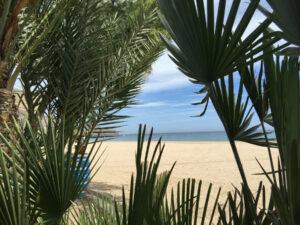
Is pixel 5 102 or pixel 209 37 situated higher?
pixel 209 37

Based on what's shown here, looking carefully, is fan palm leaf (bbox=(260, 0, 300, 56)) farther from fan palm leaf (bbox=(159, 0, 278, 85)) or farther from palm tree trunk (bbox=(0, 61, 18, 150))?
palm tree trunk (bbox=(0, 61, 18, 150))

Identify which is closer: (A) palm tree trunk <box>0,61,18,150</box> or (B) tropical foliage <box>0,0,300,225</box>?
(B) tropical foliage <box>0,0,300,225</box>

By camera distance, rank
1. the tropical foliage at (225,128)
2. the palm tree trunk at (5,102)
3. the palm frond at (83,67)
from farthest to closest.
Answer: the palm frond at (83,67)
the palm tree trunk at (5,102)
the tropical foliage at (225,128)

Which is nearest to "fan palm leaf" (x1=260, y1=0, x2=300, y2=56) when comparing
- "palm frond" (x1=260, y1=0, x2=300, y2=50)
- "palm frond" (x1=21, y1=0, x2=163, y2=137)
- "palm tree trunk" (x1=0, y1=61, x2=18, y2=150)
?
Result: "palm frond" (x1=260, y1=0, x2=300, y2=50)

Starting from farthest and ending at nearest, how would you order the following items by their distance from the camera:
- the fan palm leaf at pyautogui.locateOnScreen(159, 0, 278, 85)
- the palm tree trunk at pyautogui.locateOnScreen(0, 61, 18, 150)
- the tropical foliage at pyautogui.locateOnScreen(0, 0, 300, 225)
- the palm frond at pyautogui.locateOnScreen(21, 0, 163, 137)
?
the palm frond at pyautogui.locateOnScreen(21, 0, 163, 137)
the palm tree trunk at pyautogui.locateOnScreen(0, 61, 18, 150)
the fan palm leaf at pyautogui.locateOnScreen(159, 0, 278, 85)
the tropical foliage at pyautogui.locateOnScreen(0, 0, 300, 225)

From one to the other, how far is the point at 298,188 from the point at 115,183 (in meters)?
6.61

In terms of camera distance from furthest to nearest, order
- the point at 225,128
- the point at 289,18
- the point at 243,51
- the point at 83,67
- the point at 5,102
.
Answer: the point at 83,67
the point at 5,102
the point at 225,128
the point at 243,51
the point at 289,18

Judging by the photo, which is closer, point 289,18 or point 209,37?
point 289,18

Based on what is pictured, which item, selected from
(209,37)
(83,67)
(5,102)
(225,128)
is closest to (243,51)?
(209,37)

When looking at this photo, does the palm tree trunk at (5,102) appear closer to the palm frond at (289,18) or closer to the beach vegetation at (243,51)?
the beach vegetation at (243,51)

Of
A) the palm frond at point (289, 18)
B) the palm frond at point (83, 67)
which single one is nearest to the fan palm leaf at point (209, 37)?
the palm frond at point (289, 18)

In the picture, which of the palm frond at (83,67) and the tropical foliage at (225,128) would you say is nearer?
the tropical foliage at (225,128)

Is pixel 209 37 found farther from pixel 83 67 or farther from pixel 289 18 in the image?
pixel 83 67

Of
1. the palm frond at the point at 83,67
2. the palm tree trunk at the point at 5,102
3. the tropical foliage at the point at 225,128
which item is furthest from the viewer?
the palm frond at the point at 83,67
